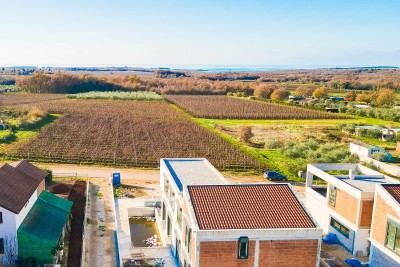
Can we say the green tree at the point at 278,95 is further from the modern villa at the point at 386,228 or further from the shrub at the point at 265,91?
the modern villa at the point at 386,228

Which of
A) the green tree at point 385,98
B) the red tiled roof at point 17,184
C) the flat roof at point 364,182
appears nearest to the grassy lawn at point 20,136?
the red tiled roof at point 17,184

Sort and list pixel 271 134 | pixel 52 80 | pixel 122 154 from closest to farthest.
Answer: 1. pixel 122 154
2. pixel 271 134
3. pixel 52 80

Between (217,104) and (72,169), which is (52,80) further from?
(72,169)

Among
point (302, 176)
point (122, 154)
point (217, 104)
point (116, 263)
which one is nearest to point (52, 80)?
point (217, 104)

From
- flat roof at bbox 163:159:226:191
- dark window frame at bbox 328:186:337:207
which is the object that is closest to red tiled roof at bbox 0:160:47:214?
flat roof at bbox 163:159:226:191

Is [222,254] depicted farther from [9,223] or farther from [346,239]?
[346,239]

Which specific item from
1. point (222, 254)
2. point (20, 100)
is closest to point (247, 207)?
point (222, 254)
